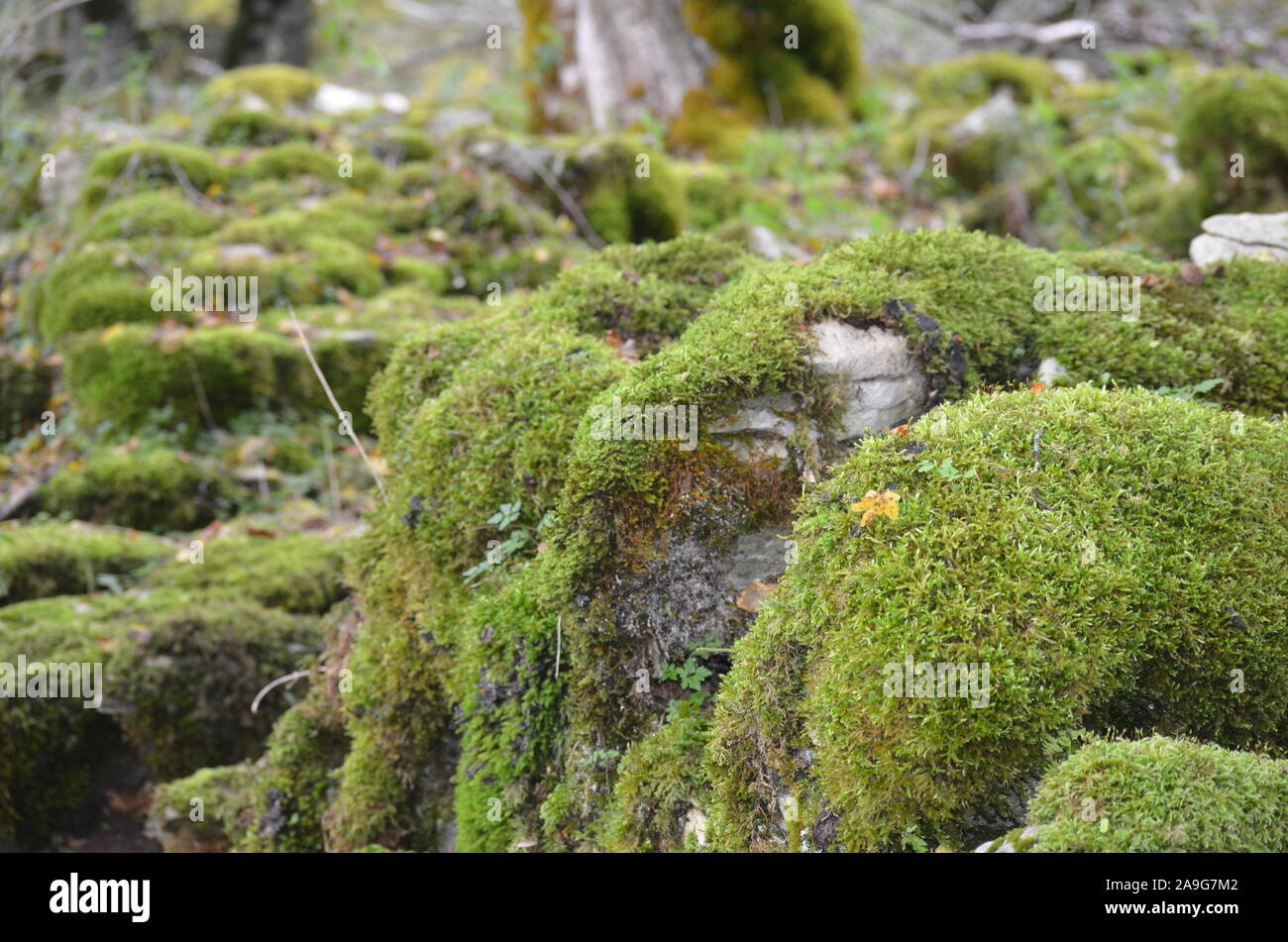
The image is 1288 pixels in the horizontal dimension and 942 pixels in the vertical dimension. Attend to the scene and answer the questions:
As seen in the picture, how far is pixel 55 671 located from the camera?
5309 mm

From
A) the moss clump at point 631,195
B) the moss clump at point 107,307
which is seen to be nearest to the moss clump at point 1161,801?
the moss clump at point 631,195

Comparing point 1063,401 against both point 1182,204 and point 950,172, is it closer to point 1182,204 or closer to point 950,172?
point 1182,204

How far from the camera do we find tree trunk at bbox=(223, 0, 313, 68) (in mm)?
18031

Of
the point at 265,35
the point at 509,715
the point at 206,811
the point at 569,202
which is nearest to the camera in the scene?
the point at 509,715

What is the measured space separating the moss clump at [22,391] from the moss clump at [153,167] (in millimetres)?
1825

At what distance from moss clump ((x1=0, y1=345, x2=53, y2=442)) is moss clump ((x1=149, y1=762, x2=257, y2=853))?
15.6 ft

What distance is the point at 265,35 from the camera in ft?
59.3

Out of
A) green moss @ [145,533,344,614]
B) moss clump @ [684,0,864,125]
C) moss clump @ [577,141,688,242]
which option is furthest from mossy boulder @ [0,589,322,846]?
moss clump @ [684,0,864,125]

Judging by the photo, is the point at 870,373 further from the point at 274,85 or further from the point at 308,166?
the point at 274,85

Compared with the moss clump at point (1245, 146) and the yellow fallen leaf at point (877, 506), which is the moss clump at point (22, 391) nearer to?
the yellow fallen leaf at point (877, 506)

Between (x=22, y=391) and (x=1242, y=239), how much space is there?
29.0ft

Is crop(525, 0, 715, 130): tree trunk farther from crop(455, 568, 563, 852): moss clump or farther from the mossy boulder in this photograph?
crop(455, 568, 563, 852): moss clump

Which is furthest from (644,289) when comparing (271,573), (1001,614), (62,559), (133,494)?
(133,494)
